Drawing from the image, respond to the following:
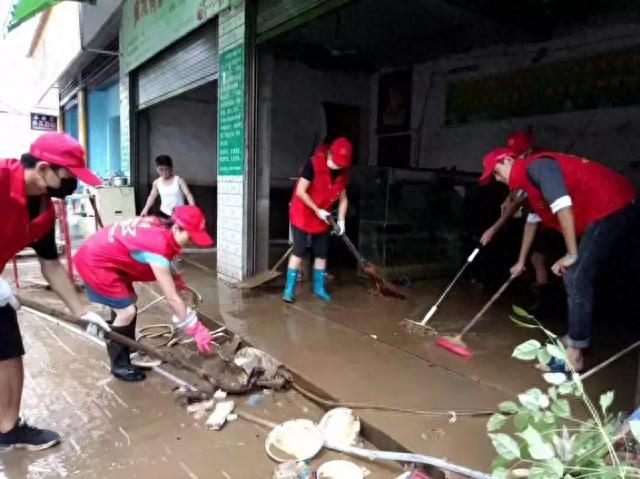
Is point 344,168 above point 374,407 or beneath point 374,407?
above

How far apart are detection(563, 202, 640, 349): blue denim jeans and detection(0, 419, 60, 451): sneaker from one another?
9.38ft

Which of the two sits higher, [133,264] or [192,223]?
[192,223]

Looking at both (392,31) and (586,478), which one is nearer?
(586,478)

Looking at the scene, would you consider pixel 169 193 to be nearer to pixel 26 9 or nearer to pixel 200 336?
pixel 200 336

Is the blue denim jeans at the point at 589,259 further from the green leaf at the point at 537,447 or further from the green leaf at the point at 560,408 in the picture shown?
the green leaf at the point at 537,447

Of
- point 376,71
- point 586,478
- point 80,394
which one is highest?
point 376,71

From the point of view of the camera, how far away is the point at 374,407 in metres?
2.54

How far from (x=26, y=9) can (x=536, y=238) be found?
361 inches

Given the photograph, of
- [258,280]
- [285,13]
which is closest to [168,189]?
[258,280]

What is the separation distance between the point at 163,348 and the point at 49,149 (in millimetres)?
1911

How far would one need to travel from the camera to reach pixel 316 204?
4.66 meters

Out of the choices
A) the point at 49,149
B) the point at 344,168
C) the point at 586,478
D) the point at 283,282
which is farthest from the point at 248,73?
the point at 586,478

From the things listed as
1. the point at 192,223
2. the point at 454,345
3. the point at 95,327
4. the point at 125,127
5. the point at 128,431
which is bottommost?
the point at 128,431

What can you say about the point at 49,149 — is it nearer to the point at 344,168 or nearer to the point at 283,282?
the point at 344,168
